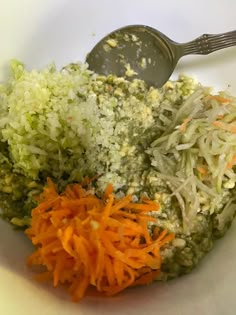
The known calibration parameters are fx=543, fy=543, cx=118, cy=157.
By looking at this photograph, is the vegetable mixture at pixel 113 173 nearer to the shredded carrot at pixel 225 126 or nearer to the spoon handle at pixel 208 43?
the shredded carrot at pixel 225 126

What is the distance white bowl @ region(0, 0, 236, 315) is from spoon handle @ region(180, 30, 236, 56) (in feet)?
0.33

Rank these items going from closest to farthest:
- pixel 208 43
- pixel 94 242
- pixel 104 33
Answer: pixel 94 242, pixel 208 43, pixel 104 33

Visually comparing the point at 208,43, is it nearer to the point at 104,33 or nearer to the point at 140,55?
the point at 140,55

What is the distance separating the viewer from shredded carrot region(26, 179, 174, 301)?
158 centimetres

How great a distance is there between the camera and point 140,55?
208cm

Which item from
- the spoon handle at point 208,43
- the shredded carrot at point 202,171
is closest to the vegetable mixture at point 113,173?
the shredded carrot at point 202,171

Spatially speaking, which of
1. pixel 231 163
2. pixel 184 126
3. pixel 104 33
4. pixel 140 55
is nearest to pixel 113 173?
pixel 184 126

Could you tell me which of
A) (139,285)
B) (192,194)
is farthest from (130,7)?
(139,285)

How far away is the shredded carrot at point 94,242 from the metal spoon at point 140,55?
1.87 ft

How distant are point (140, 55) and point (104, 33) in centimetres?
19

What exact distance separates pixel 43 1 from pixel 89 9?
0.19 meters

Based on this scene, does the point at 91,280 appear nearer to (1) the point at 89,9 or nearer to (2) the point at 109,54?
(2) the point at 109,54

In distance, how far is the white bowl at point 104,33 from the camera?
1.64 meters

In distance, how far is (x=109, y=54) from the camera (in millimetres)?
2098
